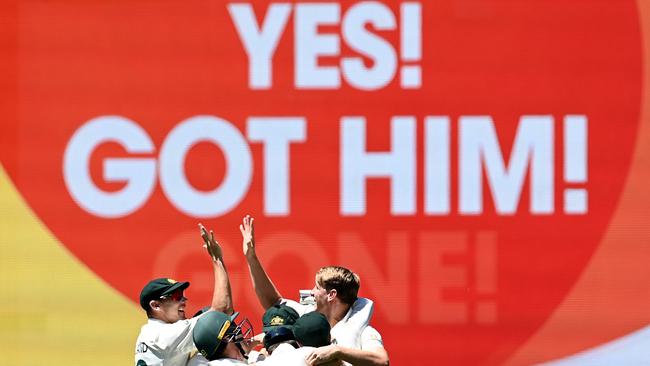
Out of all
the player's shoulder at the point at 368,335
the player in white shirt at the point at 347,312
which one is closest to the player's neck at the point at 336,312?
the player in white shirt at the point at 347,312

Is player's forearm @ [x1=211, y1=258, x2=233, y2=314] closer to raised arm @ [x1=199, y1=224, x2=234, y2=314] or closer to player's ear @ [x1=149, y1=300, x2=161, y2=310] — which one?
raised arm @ [x1=199, y1=224, x2=234, y2=314]

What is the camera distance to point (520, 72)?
6.30m

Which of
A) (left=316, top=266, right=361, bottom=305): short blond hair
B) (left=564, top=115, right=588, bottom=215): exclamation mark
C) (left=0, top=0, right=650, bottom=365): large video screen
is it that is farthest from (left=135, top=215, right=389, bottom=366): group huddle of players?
(left=564, top=115, right=588, bottom=215): exclamation mark

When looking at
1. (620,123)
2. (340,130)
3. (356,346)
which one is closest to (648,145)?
(620,123)

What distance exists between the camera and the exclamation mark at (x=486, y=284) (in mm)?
6242

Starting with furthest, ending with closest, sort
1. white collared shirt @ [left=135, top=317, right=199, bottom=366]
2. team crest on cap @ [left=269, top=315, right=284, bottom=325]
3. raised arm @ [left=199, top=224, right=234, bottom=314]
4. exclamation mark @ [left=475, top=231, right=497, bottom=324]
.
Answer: exclamation mark @ [left=475, top=231, right=497, bottom=324]
raised arm @ [left=199, top=224, right=234, bottom=314]
white collared shirt @ [left=135, top=317, right=199, bottom=366]
team crest on cap @ [left=269, top=315, right=284, bottom=325]

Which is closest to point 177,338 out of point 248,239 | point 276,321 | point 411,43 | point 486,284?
point 276,321

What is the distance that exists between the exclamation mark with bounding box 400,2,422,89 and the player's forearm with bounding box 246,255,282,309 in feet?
4.71

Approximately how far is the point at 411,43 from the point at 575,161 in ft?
3.65

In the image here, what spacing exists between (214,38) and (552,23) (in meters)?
1.87

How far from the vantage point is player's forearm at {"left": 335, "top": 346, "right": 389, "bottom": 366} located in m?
4.57

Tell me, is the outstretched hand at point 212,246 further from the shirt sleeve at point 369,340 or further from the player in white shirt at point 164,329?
the shirt sleeve at point 369,340

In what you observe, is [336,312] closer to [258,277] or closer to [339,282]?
[339,282]

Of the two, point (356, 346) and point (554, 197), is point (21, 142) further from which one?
point (554, 197)
